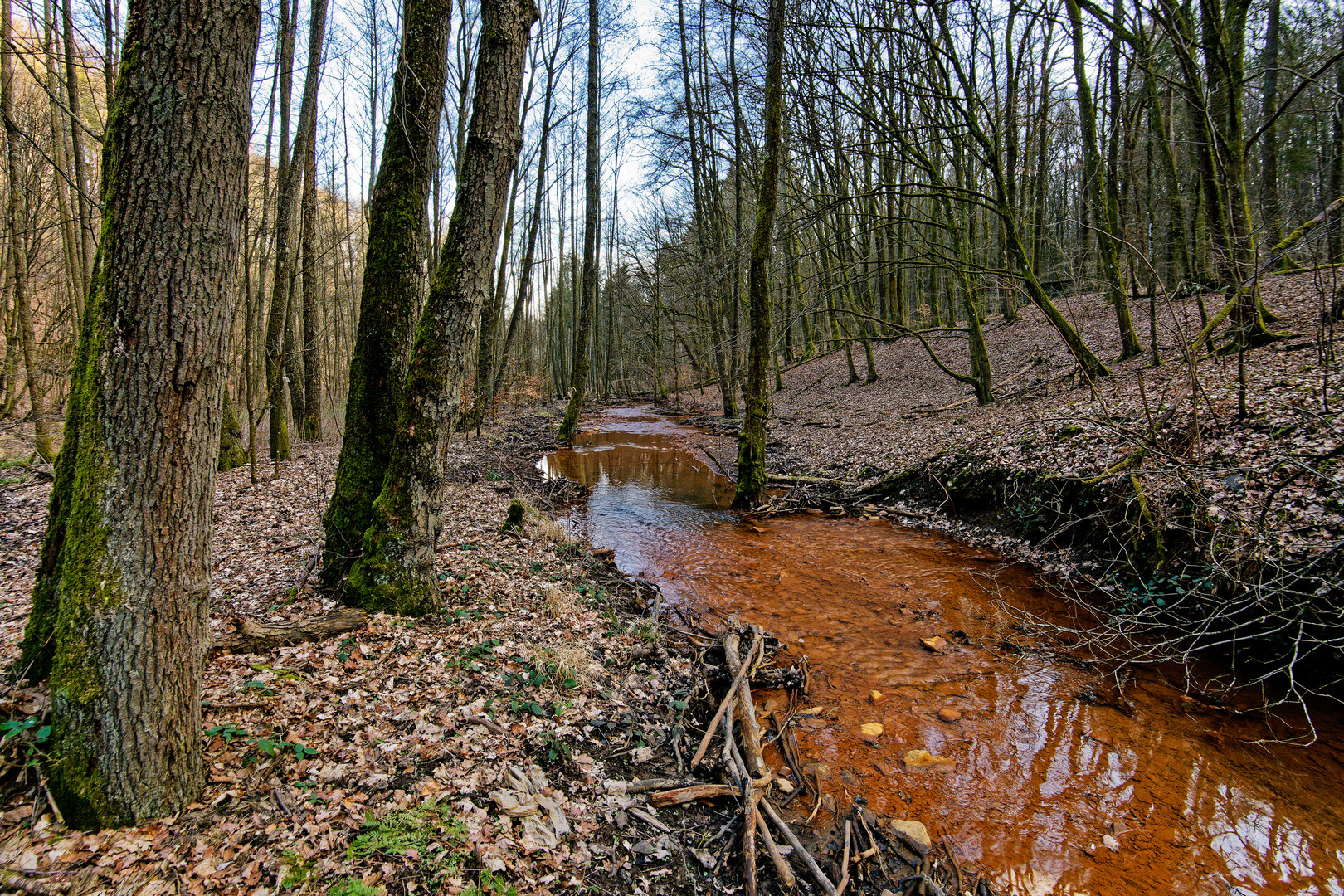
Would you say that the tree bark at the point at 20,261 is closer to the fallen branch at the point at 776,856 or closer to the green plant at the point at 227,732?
the green plant at the point at 227,732

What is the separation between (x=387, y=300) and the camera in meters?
4.93

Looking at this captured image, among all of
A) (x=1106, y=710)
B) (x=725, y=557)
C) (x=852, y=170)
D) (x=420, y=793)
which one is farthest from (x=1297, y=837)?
(x=852, y=170)

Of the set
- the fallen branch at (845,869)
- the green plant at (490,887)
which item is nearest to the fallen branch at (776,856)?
the fallen branch at (845,869)

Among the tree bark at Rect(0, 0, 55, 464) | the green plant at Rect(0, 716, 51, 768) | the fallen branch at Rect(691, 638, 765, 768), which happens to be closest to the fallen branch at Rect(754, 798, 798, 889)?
the fallen branch at Rect(691, 638, 765, 768)

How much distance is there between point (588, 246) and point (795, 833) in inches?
539

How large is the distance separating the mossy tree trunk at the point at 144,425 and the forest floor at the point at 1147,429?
678 centimetres

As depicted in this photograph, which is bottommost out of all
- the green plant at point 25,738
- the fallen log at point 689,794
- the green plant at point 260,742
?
the fallen log at point 689,794

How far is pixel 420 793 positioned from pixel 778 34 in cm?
1009

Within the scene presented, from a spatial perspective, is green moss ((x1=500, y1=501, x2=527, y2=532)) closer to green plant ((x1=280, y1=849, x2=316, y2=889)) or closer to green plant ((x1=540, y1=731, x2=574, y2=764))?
green plant ((x1=540, y1=731, x2=574, y2=764))

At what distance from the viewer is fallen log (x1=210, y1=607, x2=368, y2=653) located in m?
3.63

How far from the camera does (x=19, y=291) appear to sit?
338 inches

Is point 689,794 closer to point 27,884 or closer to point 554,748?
point 554,748

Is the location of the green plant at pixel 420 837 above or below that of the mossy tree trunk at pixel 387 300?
below

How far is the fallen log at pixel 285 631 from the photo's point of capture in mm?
3629
